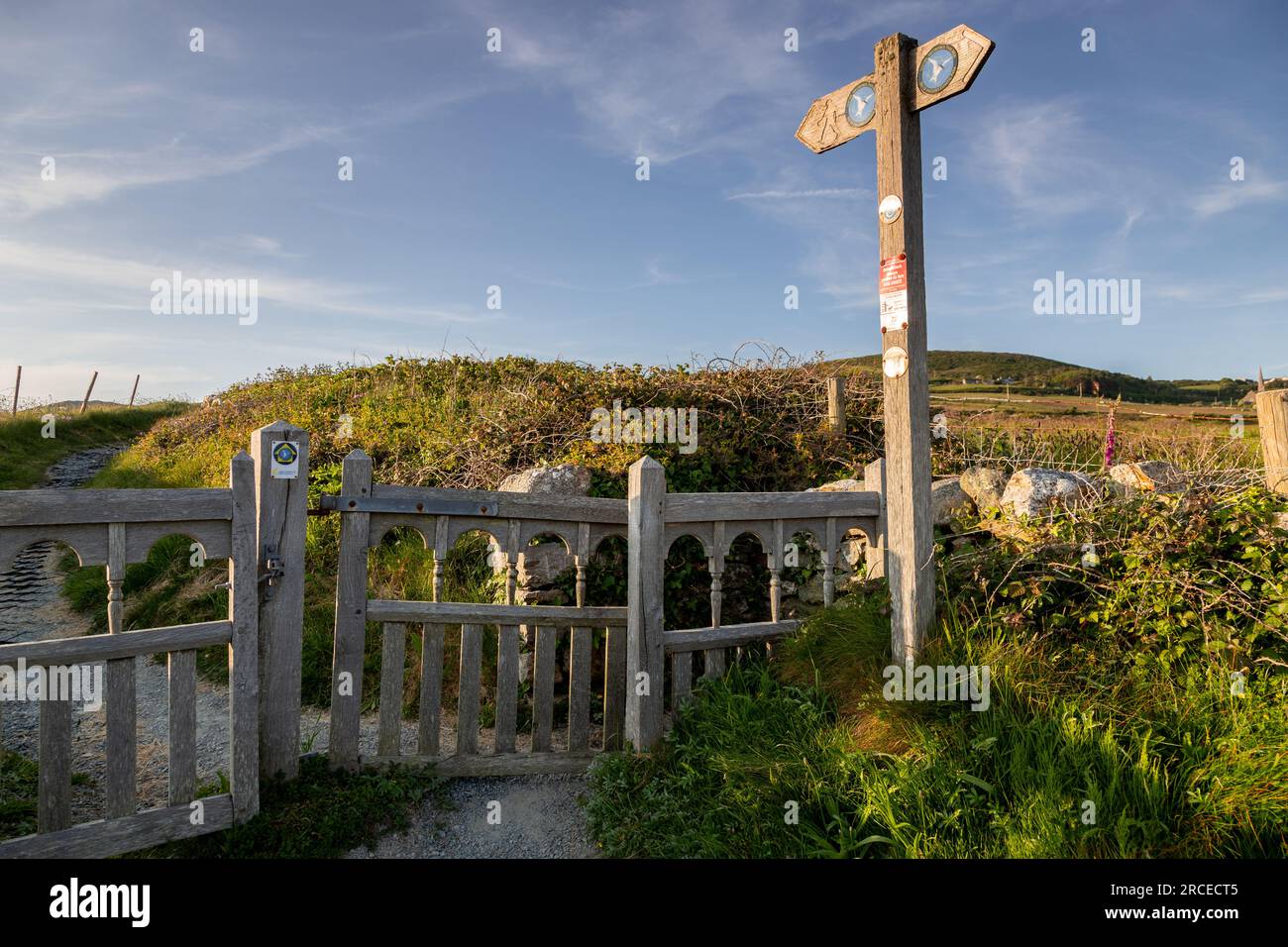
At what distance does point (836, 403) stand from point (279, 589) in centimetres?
618

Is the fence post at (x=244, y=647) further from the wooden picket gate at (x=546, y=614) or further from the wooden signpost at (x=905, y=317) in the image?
the wooden signpost at (x=905, y=317)

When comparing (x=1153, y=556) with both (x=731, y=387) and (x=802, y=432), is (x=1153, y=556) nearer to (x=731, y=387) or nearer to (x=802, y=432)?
(x=802, y=432)

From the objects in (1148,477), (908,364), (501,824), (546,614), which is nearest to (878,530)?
(908,364)

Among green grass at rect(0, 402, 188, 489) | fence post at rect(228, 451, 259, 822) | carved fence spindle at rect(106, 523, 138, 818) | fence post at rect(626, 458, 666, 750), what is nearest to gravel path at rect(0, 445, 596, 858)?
fence post at rect(228, 451, 259, 822)

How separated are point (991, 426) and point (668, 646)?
6182mm

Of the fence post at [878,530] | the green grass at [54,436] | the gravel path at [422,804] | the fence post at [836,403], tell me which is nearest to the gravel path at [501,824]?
the gravel path at [422,804]

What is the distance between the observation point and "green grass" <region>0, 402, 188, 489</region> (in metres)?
17.7

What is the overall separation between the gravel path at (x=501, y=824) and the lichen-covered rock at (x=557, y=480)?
239 centimetres

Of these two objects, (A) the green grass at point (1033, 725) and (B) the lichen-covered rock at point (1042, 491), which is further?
(B) the lichen-covered rock at point (1042, 491)

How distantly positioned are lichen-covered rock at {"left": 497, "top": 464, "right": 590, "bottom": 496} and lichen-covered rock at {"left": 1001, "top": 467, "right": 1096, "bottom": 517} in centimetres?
341

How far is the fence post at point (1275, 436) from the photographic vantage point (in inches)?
222
